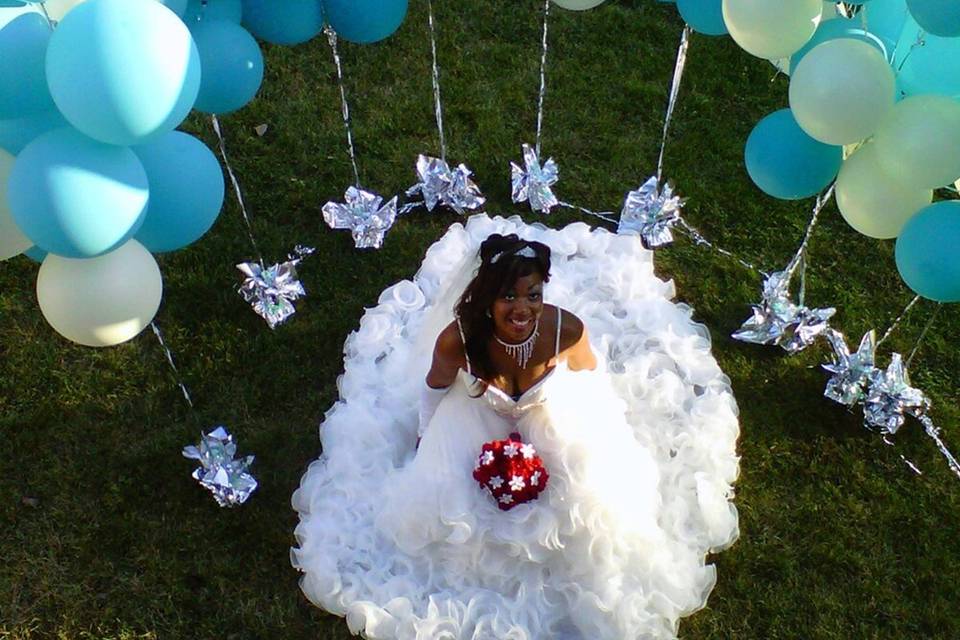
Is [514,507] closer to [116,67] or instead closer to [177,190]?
[177,190]

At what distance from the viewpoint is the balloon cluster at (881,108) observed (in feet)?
9.62

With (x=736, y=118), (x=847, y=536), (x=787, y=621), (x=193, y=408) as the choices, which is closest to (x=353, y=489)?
(x=193, y=408)

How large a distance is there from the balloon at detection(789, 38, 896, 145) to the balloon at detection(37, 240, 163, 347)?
244 cm

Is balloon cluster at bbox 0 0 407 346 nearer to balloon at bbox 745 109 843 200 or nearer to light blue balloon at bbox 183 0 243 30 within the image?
light blue balloon at bbox 183 0 243 30

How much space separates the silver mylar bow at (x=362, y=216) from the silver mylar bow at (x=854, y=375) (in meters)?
2.47

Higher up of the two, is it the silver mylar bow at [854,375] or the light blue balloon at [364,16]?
the light blue balloon at [364,16]

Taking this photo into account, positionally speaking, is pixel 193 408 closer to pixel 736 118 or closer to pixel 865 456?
pixel 865 456

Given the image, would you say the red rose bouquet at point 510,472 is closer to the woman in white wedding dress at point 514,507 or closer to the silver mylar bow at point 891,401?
the woman in white wedding dress at point 514,507

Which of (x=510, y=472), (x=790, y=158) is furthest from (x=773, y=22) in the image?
(x=510, y=472)

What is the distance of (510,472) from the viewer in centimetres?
313

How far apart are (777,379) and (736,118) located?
2.04 meters

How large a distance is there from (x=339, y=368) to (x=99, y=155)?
1.94m

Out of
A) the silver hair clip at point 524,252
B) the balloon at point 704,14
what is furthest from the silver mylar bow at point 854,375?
the silver hair clip at point 524,252

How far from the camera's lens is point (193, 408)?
428 cm
